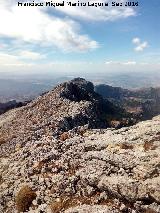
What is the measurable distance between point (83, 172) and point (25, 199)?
20.9 feet

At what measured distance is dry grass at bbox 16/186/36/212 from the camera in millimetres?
31817

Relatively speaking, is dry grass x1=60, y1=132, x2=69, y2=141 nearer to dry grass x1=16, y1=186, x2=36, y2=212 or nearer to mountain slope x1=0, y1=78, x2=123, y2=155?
mountain slope x1=0, y1=78, x2=123, y2=155

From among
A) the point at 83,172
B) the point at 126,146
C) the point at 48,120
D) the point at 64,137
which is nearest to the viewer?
the point at 83,172

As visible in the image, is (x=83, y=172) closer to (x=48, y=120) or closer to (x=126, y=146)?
(x=126, y=146)

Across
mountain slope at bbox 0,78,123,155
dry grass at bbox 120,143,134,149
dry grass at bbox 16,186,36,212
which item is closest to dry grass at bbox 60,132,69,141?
mountain slope at bbox 0,78,123,155

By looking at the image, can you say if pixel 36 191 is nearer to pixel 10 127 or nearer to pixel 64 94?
pixel 10 127

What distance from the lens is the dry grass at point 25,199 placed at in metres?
31.8

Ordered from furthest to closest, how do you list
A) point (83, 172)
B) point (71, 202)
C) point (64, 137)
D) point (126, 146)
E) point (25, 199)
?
point (64, 137) → point (126, 146) → point (25, 199) → point (83, 172) → point (71, 202)

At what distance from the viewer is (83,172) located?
32.0 metres

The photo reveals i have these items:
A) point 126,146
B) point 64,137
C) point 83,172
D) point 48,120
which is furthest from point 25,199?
point 48,120

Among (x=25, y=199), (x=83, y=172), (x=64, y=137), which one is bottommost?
(x=25, y=199)

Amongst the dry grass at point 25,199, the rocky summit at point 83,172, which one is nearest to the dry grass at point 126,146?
the rocky summit at point 83,172

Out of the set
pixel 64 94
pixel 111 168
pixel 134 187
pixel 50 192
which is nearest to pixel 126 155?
pixel 111 168

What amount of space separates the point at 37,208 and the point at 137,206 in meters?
9.94
